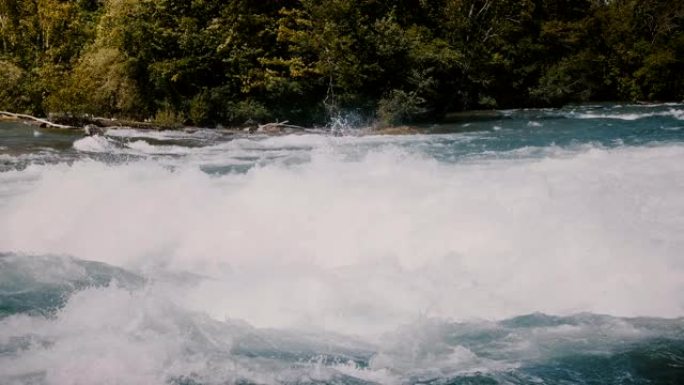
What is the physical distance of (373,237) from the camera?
8.26m

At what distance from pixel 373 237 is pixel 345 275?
1030mm

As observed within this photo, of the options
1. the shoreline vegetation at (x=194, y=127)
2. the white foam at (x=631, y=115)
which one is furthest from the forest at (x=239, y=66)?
the white foam at (x=631, y=115)

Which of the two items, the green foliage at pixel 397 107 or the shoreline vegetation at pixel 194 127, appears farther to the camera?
the green foliage at pixel 397 107

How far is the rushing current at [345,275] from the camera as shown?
5.26 metres

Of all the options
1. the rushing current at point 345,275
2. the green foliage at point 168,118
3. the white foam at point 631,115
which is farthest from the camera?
the white foam at point 631,115

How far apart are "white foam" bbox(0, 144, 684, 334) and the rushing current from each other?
31mm

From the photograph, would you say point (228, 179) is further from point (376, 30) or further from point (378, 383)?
point (376, 30)

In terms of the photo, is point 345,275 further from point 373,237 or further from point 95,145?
point 95,145

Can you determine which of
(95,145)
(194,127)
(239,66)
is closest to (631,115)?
(239,66)

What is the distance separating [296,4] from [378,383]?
26965 mm

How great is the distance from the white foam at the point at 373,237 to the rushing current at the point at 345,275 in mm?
31

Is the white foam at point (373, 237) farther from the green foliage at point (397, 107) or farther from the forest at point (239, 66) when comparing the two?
the forest at point (239, 66)

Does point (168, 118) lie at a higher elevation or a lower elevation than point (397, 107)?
lower

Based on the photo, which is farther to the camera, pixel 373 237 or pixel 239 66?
pixel 239 66
